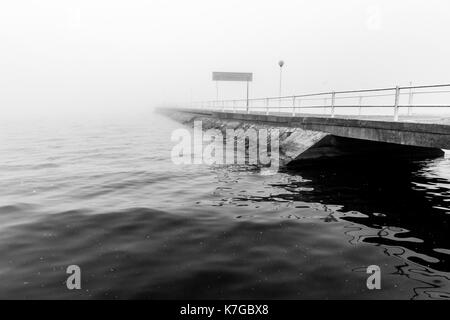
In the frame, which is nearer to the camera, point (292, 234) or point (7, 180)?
point (292, 234)

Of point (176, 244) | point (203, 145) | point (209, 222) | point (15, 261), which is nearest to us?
point (15, 261)

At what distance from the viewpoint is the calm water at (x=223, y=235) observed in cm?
469

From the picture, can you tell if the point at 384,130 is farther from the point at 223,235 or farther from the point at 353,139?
the point at 223,235

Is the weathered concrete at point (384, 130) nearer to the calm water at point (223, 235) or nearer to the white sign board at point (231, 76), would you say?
the calm water at point (223, 235)

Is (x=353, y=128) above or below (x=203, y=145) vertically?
above

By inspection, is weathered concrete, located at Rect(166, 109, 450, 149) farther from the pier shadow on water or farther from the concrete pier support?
the pier shadow on water

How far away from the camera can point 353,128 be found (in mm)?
11750

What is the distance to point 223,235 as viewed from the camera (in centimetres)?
646

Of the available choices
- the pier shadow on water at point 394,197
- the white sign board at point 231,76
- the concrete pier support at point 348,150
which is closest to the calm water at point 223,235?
the pier shadow on water at point 394,197

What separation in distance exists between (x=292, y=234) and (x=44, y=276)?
4275 mm

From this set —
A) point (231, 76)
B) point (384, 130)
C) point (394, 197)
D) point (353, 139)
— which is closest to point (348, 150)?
point (353, 139)
